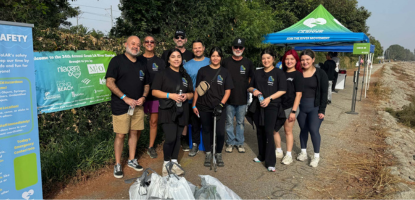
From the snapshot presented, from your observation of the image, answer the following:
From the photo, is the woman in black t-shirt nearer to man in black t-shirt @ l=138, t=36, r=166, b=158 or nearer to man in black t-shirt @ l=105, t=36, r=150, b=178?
man in black t-shirt @ l=138, t=36, r=166, b=158

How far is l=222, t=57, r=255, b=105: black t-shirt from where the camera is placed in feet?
15.5

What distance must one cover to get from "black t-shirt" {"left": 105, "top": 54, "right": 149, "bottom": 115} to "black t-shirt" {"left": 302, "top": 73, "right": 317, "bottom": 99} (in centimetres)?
257

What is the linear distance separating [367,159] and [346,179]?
1144 millimetres

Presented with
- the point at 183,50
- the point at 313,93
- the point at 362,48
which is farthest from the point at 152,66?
the point at 362,48

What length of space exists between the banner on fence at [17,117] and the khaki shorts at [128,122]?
1232 millimetres

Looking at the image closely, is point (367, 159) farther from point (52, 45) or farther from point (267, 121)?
point (52, 45)

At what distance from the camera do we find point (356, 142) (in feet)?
19.9

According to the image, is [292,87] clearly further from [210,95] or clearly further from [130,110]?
[130,110]

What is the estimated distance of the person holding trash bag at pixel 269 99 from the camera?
166 inches

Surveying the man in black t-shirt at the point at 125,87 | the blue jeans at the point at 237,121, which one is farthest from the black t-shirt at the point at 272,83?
the man in black t-shirt at the point at 125,87

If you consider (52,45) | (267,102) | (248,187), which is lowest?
(248,187)

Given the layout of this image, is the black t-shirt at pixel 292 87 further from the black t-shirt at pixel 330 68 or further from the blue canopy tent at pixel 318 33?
the black t-shirt at pixel 330 68

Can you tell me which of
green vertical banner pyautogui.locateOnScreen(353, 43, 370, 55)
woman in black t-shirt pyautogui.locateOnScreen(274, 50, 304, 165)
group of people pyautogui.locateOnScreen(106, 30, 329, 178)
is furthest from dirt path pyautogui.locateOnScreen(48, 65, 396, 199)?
green vertical banner pyautogui.locateOnScreen(353, 43, 370, 55)

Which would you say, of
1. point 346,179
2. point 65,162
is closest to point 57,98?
point 65,162
